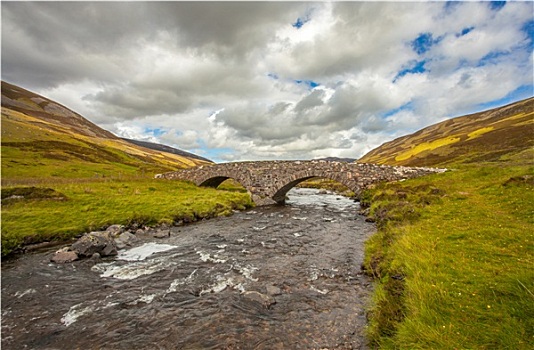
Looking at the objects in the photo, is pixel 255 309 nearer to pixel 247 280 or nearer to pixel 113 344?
pixel 247 280

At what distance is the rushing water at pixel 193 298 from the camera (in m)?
6.84

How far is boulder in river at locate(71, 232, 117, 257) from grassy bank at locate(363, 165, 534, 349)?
12969mm

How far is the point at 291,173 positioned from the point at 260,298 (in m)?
24.8

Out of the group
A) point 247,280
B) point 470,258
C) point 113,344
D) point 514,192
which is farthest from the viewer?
point 514,192

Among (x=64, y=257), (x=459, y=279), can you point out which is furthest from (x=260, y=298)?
(x=64, y=257)

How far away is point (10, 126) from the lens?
7475 centimetres

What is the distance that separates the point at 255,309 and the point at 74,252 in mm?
10339

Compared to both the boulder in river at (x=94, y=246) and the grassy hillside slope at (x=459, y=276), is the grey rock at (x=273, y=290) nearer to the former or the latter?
the grassy hillside slope at (x=459, y=276)

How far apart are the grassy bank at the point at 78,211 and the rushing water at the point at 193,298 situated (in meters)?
2.79

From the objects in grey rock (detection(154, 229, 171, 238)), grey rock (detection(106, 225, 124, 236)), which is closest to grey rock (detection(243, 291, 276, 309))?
grey rock (detection(154, 229, 171, 238))

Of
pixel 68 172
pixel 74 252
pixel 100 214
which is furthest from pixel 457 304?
pixel 68 172

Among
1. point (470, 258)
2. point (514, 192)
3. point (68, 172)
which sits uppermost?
point (514, 192)

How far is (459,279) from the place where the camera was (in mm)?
6199

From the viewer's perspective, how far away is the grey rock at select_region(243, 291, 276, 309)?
8.38 metres
